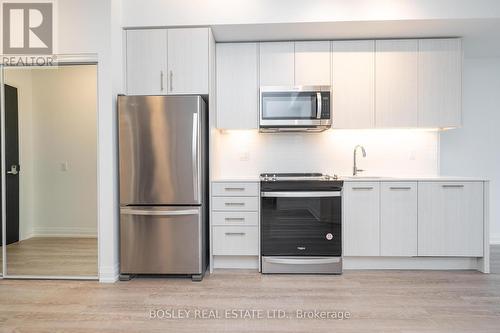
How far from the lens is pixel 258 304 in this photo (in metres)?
2.40

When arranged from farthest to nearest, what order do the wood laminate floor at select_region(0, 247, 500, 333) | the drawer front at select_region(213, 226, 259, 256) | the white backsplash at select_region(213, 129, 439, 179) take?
the white backsplash at select_region(213, 129, 439, 179)
the drawer front at select_region(213, 226, 259, 256)
the wood laminate floor at select_region(0, 247, 500, 333)

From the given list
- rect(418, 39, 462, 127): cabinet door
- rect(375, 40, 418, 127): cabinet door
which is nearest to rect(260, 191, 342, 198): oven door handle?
rect(375, 40, 418, 127): cabinet door

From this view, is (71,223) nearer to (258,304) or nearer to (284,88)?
(258,304)

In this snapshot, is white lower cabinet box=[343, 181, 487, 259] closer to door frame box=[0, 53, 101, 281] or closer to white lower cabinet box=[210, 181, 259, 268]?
white lower cabinet box=[210, 181, 259, 268]

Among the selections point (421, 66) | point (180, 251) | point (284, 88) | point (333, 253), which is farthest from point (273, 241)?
point (421, 66)

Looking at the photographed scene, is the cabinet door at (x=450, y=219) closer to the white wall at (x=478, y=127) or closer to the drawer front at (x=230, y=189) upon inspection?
the white wall at (x=478, y=127)

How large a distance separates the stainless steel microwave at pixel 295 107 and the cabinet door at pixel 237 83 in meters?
0.14

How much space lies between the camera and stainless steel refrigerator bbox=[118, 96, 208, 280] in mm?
2850

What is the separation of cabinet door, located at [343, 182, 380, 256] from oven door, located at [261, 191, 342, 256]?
111 millimetres

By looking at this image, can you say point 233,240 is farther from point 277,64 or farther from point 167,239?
point 277,64

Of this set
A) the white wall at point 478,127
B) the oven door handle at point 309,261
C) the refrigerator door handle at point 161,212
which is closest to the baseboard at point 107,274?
the refrigerator door handle at point 161,212

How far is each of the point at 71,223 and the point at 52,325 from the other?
1.33 meters

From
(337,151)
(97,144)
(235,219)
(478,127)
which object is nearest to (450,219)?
(337,151)

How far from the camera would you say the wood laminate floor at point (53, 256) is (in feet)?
9.89
